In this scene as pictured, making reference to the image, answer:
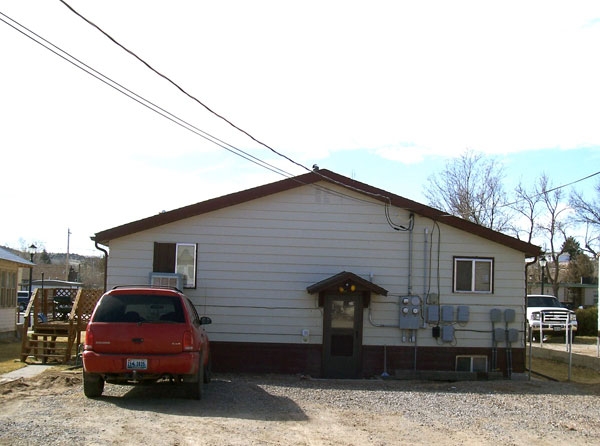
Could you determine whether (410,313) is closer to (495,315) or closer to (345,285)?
(345,285)

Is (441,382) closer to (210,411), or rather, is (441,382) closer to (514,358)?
(514,358)

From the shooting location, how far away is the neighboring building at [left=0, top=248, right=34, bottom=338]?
24.9 metres

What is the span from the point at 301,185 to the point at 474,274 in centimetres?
439

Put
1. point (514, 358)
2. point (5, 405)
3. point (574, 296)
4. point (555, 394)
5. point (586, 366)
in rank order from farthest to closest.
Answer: point (574, 296)
point (586, 366)
point (514, 358)
point (555, 394)
point (5, 405)

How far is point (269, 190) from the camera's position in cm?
1589

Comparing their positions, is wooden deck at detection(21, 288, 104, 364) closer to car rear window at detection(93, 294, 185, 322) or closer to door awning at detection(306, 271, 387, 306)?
door awning at detection(306, 271, 387, 306)

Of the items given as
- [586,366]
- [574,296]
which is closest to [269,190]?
[586,366]

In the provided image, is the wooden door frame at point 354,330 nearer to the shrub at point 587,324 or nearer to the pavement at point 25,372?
the pavement at point 25,372

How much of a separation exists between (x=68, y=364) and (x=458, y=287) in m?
9.05

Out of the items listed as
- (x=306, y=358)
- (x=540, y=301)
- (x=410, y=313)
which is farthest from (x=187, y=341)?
(x=540, y=301)

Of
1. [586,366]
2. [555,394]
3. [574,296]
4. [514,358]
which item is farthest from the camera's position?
[574,296]

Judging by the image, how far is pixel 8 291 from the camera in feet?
84.6

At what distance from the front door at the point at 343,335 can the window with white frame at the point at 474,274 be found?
235cm

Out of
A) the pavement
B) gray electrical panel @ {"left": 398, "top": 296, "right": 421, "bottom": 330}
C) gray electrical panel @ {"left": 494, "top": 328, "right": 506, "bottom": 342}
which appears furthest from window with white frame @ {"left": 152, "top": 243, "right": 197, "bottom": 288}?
gray electrical panel @ {"left": 494, "top": 328, "right": 506, "bottom": 342}
